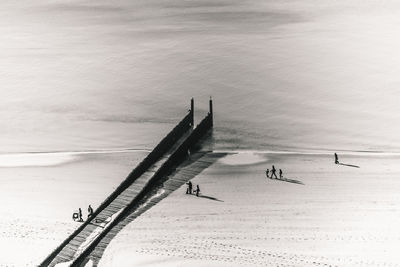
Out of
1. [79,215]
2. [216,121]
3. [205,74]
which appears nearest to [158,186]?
[79,215]

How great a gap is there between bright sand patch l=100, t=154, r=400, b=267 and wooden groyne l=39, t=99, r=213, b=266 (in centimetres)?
68

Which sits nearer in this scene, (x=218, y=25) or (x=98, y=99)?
(x=98, y=99)

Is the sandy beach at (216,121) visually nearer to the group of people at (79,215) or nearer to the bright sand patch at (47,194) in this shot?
the bright sand patch at (47,194)

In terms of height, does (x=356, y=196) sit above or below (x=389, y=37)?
below

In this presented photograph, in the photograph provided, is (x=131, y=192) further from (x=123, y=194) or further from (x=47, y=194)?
(x=47, y=194)

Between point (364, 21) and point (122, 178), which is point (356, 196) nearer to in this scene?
point (122, 178)

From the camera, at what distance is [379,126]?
117ft

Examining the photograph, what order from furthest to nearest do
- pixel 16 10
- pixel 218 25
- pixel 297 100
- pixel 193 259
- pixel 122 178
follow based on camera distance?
pixel 16 10 → pixel 218 25 → pixel 297 100 → pixel 122 178 → pixel 193 259

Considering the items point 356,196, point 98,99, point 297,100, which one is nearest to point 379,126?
point 297,100

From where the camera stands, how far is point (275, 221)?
26.9m

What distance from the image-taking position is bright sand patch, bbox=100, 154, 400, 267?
80.8 feet

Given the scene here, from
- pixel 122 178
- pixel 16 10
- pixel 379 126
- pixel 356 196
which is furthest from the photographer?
pixel 16 10

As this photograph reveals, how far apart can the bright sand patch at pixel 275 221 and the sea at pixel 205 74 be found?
11.0 feet

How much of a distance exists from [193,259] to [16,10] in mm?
35951
